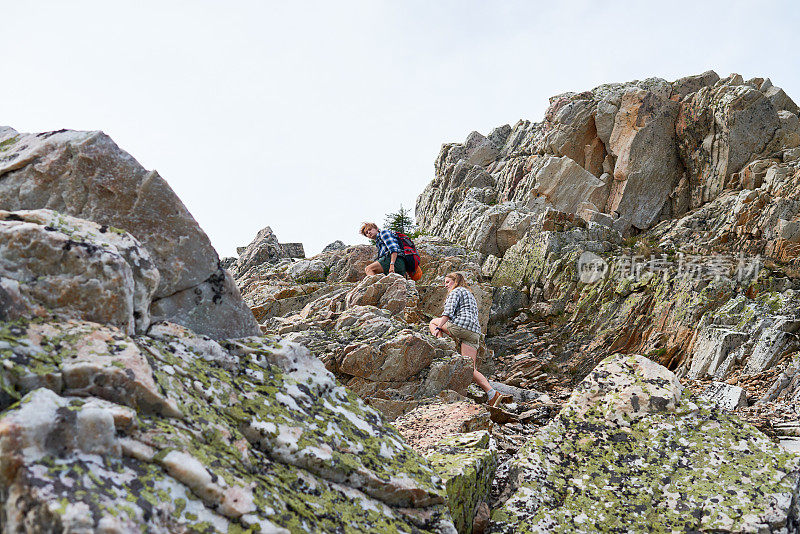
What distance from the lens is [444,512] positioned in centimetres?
507

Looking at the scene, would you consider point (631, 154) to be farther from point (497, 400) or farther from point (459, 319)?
point (497, 400)

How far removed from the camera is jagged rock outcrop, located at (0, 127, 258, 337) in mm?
6035

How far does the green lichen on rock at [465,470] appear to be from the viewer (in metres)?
5.89

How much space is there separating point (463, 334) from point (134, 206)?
1190cm

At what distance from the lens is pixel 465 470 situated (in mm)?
6285

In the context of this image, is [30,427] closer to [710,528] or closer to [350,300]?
[710,528]

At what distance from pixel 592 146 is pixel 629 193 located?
7.69 m

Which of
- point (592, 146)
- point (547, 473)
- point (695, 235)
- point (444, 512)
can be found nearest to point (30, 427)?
point (444, 512)

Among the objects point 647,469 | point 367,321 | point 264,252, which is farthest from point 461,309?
point 264,252

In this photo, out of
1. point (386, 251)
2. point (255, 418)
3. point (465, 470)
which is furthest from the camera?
point (386, 251)

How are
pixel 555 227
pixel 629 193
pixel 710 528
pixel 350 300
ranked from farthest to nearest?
pixel 629 193 → pixel 555 227 → pixel 350 300 → pixel 710 528

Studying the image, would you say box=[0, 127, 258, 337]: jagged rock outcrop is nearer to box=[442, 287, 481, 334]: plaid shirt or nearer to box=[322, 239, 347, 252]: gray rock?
box=[442, 287, 481, 334]: plaid shirt

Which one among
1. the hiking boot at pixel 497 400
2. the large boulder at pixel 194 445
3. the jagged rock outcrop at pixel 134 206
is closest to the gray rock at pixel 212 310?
the jagged rock outcrop at pixel 134 206

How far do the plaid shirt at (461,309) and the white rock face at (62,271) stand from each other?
12184 mm
